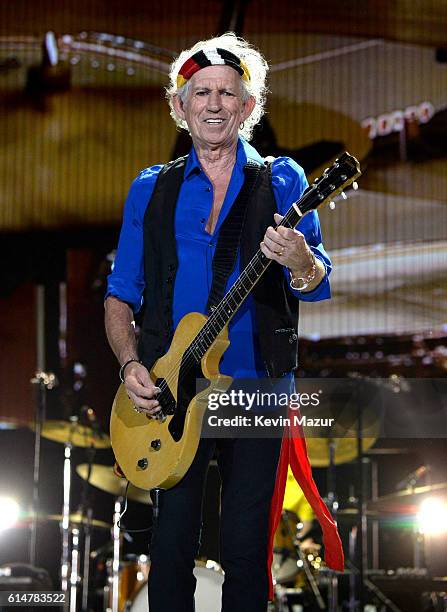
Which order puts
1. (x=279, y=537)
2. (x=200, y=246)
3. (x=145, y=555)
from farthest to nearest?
(x=279, y=537) < (x=145, y=555) < (x=200, y=246)

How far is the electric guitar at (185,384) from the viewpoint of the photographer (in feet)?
7.50

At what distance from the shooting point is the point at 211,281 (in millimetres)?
2426

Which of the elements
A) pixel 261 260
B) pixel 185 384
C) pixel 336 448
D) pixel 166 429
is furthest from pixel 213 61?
pixel 336 448

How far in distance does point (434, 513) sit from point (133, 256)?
2.48 m

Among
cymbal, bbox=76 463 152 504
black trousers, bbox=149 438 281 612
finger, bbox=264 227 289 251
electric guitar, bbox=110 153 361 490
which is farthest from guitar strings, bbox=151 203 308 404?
cymbal, bbox=76 463 152 504

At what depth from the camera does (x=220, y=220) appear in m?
2.47

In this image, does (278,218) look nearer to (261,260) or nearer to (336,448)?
(261,260)

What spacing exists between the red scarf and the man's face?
0.74 meters

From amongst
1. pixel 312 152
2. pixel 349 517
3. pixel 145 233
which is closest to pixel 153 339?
pixel 145 233

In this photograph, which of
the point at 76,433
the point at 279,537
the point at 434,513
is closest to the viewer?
the point at 434,513

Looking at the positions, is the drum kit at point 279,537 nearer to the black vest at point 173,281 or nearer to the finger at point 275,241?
the black vest at point 173,281

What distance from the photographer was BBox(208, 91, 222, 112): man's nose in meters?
2.48

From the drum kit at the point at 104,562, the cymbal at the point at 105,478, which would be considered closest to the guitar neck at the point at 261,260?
the drum kit at the point at 104,562

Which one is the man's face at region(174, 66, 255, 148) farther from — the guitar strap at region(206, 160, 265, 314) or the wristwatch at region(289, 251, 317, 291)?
the wristwatch at region(289, 251, 317, 291)
